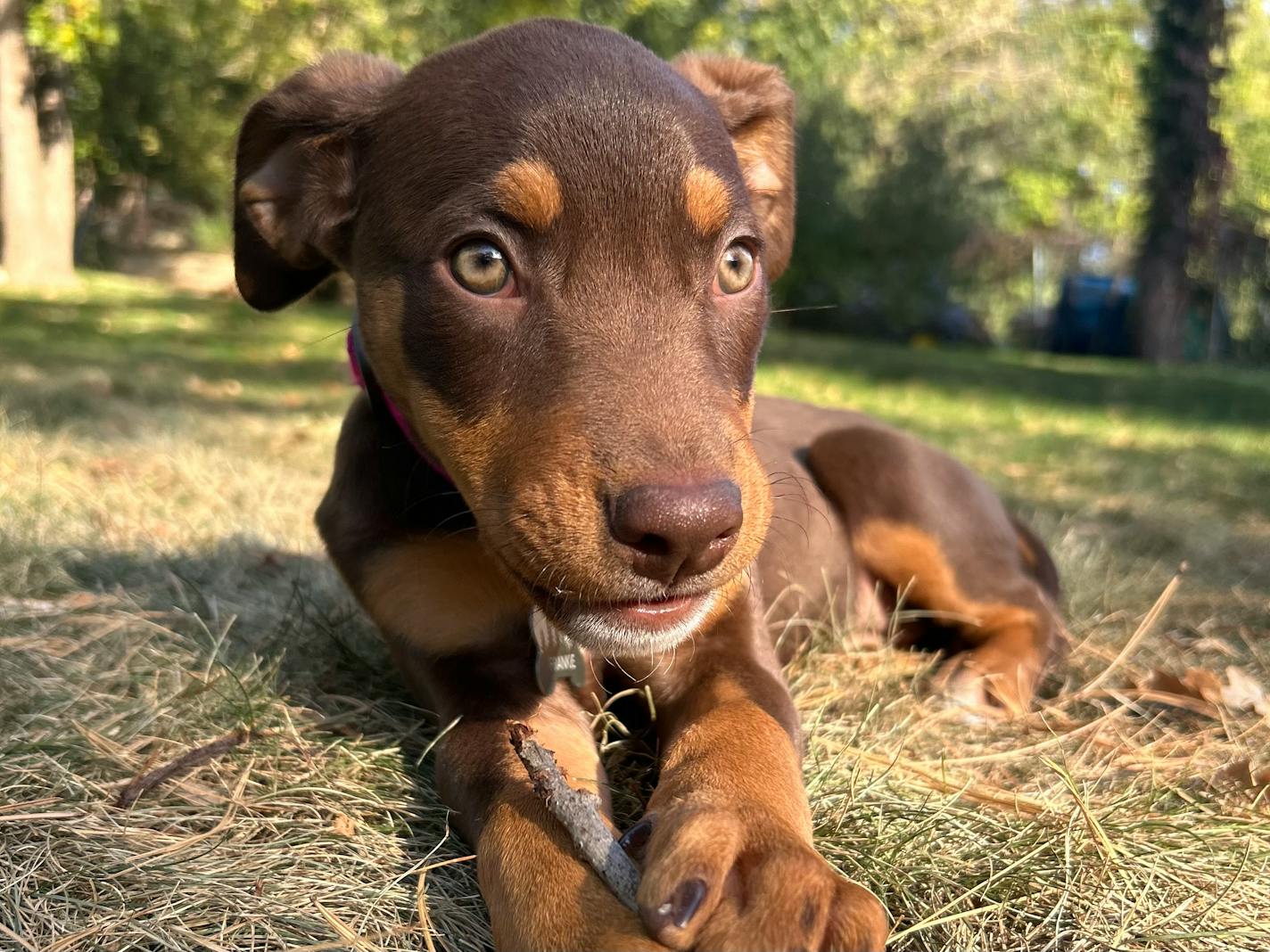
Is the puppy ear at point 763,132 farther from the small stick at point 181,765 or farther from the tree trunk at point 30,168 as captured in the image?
the tree trunk at point 30,168

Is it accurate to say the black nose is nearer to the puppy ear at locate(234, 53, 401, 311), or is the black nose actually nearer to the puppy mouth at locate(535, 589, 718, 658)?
the puppy mouth at locate(535, 589, 718, 658)

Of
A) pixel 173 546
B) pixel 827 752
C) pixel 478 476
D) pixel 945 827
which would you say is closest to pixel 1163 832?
pixel 945 827

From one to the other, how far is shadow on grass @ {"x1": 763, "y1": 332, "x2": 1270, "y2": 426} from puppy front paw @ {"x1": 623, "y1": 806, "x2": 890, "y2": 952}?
39.1ft

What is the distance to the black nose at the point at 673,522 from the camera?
6.46ft

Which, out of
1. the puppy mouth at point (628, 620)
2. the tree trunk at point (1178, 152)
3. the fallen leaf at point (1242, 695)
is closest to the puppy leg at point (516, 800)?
the puppy mouth at point (628, 620)

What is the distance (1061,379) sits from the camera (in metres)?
16.9

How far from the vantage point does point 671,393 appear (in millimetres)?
2195

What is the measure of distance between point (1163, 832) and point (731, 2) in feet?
73.6

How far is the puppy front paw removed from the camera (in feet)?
A: 5.87

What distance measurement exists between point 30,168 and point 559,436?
21844mm

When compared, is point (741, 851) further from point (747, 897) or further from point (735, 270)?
point (735, 270)

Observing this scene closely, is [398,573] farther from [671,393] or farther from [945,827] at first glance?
[945,827]

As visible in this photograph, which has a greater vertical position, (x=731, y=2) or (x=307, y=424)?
(x=731, y=2)

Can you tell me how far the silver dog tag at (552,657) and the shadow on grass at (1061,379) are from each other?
1143 centimetres
